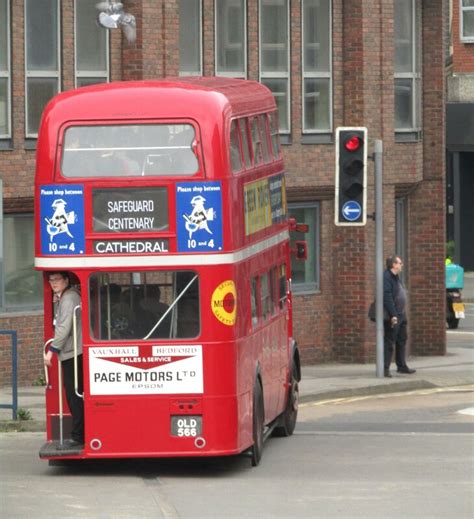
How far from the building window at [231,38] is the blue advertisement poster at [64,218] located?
470 inches

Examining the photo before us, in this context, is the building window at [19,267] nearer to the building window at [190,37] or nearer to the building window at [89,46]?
the building window at [89,46]

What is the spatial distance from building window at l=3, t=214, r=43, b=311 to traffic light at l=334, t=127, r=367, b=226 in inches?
170

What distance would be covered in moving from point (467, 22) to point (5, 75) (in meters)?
30.2

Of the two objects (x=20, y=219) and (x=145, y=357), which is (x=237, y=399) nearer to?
(x=145, y=357)

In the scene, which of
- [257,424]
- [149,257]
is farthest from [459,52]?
[149,257]

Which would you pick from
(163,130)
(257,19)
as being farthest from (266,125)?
(257,19)

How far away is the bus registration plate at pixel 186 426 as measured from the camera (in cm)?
1523

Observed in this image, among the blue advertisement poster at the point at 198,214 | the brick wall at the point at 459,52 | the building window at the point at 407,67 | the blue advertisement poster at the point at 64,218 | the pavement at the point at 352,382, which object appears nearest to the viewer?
the blue advertisement poster at the point at 198,214

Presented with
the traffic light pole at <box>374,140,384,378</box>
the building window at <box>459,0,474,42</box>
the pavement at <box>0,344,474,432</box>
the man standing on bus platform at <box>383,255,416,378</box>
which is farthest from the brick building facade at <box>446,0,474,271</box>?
the traffic light pole at <box>374,140,384,378</box>

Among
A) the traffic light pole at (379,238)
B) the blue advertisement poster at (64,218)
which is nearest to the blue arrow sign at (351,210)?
the traffic light pole at (379,238)

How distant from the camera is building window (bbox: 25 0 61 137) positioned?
79.9 feet

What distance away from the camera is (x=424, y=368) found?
91.0 ft

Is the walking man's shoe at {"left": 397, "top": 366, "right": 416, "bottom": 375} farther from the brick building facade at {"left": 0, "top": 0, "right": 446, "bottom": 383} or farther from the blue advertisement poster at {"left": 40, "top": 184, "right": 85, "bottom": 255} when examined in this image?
the blue advertisement poster at {"left": 40, "top": 184, "right": 85, "bottom": 255}

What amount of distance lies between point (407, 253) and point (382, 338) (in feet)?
19.5
